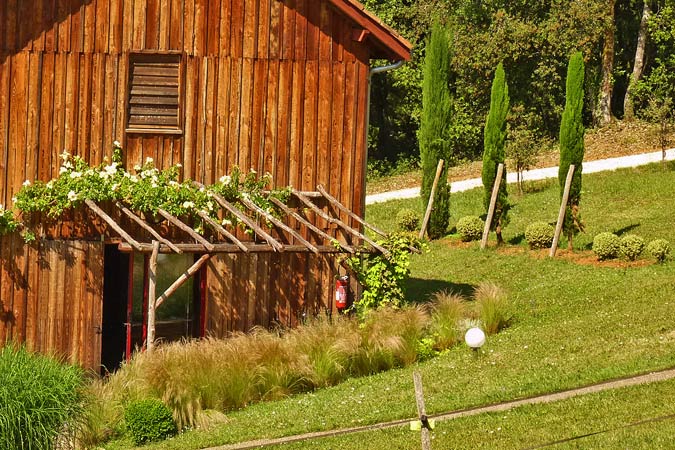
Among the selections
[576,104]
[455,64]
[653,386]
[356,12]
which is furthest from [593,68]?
[653,386]

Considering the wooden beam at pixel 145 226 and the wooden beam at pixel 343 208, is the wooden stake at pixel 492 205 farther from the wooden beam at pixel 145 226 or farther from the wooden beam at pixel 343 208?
the wooden beam at pixel 145 226

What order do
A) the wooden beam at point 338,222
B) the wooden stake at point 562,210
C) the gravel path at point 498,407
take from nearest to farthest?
the gravel path at point 498,407
the wooden beam at point 338,222
the wooden stake at point 562,210

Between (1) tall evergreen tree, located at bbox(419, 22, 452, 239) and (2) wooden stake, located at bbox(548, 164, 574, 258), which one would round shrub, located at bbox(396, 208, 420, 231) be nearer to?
(1) tall evergreen tree, located at bbox(419, 22, 452, 239)

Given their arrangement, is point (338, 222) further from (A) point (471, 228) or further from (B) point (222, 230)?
(A) point (471, 228)

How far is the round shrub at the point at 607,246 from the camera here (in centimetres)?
2775

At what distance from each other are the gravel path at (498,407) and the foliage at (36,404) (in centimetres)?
235

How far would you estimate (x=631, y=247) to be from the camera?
27.5m

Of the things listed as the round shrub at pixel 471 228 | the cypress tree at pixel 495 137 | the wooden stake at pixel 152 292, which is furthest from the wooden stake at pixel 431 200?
the wooden stake at pixel 152 292

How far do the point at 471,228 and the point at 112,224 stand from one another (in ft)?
47.7

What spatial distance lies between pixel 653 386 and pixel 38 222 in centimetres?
1059

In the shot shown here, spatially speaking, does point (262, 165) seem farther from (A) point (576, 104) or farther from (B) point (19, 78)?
(A) point (576, 104)

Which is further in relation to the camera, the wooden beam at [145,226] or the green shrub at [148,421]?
the wooden beam at [145,226]

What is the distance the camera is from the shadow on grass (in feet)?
90.4


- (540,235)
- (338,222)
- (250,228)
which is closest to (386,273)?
(338,222)
